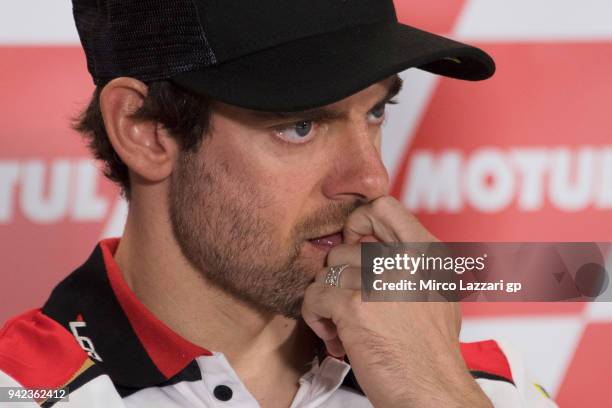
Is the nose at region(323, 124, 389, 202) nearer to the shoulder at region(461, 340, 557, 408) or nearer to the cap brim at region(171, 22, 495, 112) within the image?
the cap brim at region(171, 22, 495, 112)

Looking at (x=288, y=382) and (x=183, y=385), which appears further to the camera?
(x=288, y=382)

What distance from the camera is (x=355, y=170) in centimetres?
163

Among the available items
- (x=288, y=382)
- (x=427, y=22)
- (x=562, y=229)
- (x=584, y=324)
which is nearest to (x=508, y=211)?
(x=562, y=229)

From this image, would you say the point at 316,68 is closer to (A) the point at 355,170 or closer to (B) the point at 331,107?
(B) the point at 331,107

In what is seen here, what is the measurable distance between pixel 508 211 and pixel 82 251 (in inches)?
37.9

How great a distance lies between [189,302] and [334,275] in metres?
0.26

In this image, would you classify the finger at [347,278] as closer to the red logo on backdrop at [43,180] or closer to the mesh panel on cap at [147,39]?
the mesh panel on cap at [147,39]

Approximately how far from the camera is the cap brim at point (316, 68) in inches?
59.1

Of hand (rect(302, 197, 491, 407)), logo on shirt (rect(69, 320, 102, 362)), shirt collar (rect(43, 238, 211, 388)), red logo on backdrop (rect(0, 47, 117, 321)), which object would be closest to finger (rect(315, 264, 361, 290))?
hand (rect(302, 197, 491, 407))

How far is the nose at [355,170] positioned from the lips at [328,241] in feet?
0.25

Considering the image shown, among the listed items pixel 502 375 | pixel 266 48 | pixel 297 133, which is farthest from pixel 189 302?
pixel 502 375

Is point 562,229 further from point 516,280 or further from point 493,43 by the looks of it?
point 493,43

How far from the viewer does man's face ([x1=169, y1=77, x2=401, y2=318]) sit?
1628mm

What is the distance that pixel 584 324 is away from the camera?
2.39 metres
